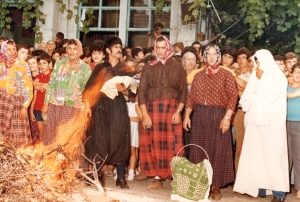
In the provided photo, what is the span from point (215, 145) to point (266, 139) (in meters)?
0.69

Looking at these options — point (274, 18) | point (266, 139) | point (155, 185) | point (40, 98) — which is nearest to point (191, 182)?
point (155, 185)

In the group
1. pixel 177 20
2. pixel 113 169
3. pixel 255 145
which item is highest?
pixel 177 20

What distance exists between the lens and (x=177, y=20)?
10.7 meters

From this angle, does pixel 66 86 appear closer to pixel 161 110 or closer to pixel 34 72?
pixel 161 110

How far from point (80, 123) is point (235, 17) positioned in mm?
5348

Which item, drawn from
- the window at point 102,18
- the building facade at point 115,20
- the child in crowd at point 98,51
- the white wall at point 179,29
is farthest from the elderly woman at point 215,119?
the window at point 102,18

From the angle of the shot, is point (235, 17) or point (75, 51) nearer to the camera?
point (75, 51)

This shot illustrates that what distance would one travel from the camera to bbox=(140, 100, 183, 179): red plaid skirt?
20.9ft

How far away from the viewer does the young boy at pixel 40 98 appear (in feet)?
24.8

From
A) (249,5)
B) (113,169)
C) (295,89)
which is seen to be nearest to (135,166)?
(113,169)

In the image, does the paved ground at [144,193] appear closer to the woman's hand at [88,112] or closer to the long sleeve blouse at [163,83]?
the woman's hand at [88,112]

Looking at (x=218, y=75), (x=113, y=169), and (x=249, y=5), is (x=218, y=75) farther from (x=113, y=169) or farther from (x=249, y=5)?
(x=249, y=5)

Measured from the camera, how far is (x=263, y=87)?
6188mm

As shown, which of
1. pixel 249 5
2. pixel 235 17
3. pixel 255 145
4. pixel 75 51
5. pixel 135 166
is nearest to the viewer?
pixel 255 145
